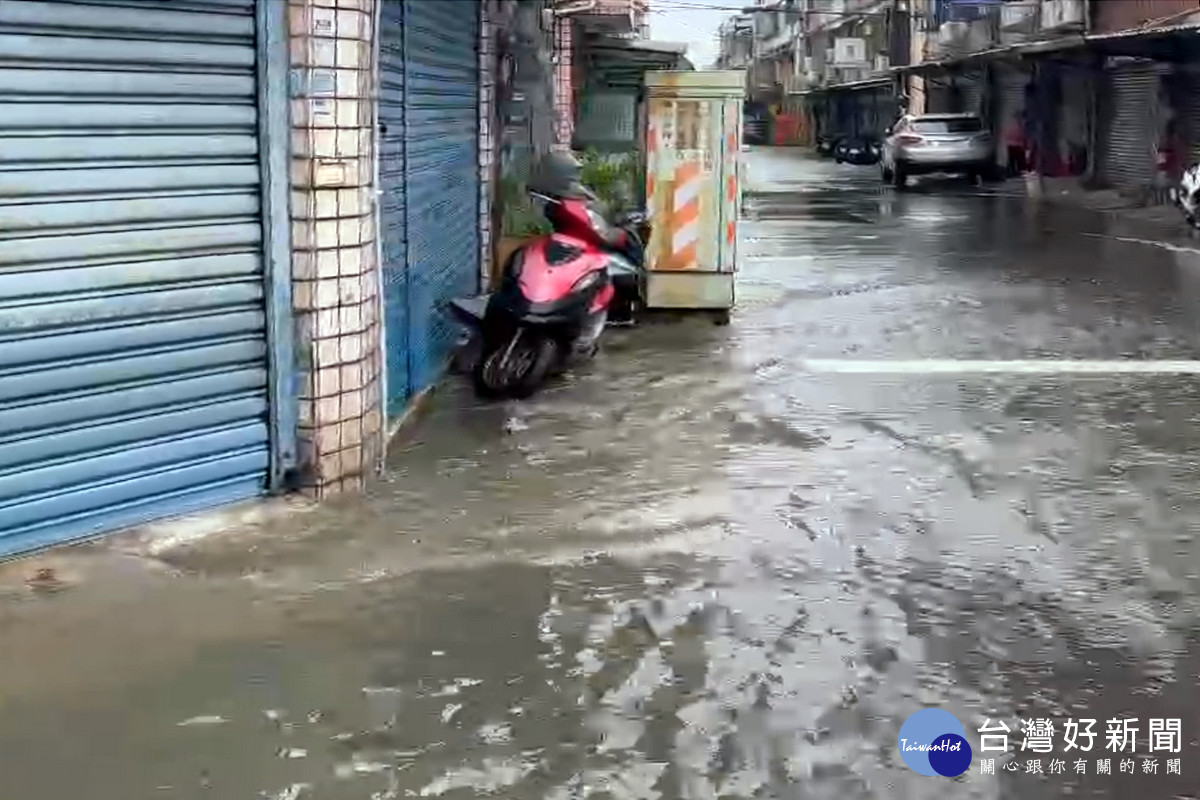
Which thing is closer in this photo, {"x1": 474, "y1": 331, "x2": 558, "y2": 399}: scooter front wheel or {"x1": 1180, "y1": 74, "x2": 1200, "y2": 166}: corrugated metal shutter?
{"x1": 474, "y1": 331, "x2": 558, "y2": 399}: scooter front wheel

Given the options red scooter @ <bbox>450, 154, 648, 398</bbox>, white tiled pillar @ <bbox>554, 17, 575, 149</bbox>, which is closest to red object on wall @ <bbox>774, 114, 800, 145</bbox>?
white tiled pillar @ <bbox>554, 17, 575, 149</bbox>

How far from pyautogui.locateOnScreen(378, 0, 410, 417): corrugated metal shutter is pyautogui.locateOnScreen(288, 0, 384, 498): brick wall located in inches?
32.7

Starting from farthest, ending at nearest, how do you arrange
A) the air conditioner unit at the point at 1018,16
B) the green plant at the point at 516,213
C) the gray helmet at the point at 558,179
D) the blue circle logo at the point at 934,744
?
the air conditioner unit at the point at 1018,16
the green plant at the point at 516,213
the gray helmet at the point at 558,179
the blue circle logo at the point at 934,744

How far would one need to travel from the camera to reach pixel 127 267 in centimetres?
533

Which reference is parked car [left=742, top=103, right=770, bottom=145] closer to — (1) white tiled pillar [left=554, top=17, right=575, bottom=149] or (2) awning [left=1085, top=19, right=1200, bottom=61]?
(2) awning [left=1085, top=19, right=1200, bottom=61]

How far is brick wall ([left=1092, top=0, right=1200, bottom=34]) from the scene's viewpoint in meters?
23.5

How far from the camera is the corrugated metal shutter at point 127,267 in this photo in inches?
198

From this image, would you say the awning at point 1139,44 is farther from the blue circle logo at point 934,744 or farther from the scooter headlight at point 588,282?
the blue circle logo at point 934,744

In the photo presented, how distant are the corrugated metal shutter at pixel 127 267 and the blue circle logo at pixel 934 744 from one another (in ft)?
9.51

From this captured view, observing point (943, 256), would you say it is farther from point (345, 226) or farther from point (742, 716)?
point (742, 716)

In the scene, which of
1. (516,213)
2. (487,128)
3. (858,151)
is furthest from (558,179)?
(858,151)

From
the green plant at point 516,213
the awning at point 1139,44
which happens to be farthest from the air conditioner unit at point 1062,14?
the green plant at point 516,213

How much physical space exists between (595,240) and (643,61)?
16903mm

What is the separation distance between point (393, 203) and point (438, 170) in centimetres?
141
